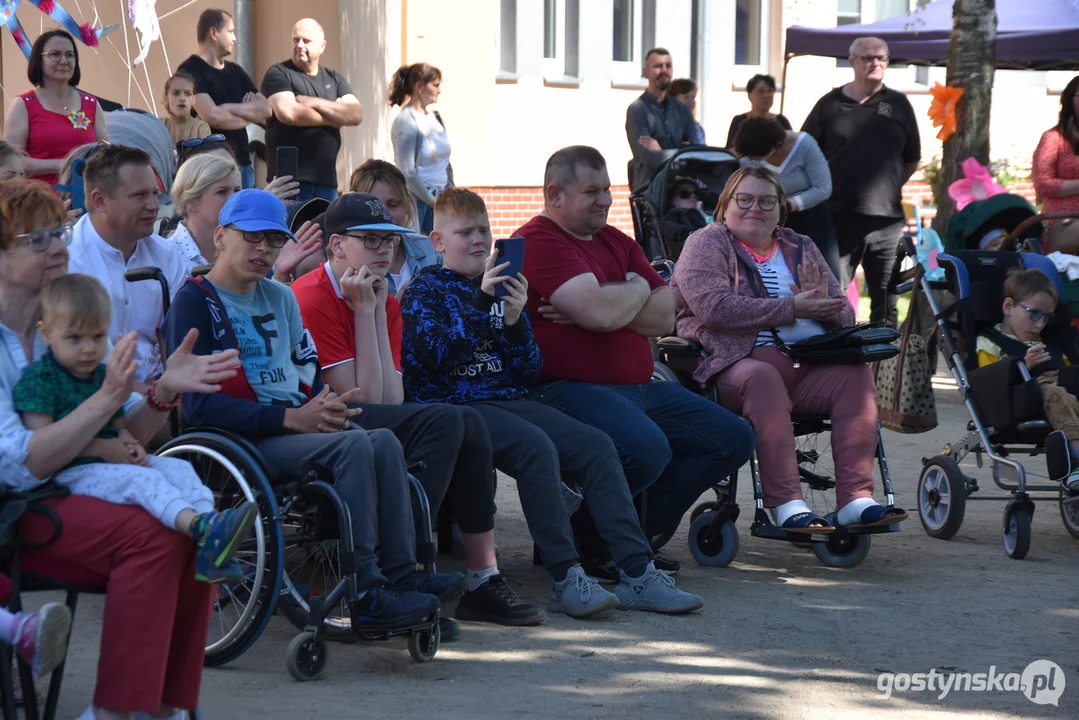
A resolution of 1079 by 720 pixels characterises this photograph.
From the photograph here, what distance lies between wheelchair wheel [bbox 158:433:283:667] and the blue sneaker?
2.40 ft

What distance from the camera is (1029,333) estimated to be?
7.00 m

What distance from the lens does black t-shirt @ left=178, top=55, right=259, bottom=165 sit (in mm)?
9828

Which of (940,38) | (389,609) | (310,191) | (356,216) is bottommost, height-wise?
(389,609)

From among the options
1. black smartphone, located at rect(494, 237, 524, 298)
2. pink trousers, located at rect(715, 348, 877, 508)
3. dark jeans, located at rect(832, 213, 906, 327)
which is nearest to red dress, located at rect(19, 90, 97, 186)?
black smartphone, located at rect(494, 237, 524, 298)

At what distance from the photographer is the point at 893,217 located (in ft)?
35.9

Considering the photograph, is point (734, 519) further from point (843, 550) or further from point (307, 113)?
point (307, 113)

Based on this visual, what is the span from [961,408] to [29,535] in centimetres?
826

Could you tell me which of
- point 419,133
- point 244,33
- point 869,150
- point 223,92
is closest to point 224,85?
point 223,92

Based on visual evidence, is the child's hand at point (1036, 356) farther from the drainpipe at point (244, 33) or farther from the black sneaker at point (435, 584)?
the drainpipe at point (244, 33)

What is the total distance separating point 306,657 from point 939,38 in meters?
11.2

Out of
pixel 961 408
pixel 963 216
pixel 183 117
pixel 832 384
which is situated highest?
pixel 183 117

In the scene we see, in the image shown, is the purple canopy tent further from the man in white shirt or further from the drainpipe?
the man in white shirt

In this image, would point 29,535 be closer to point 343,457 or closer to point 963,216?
point 343,457

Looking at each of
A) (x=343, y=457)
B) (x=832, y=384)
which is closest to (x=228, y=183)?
(x=343, y=457)
